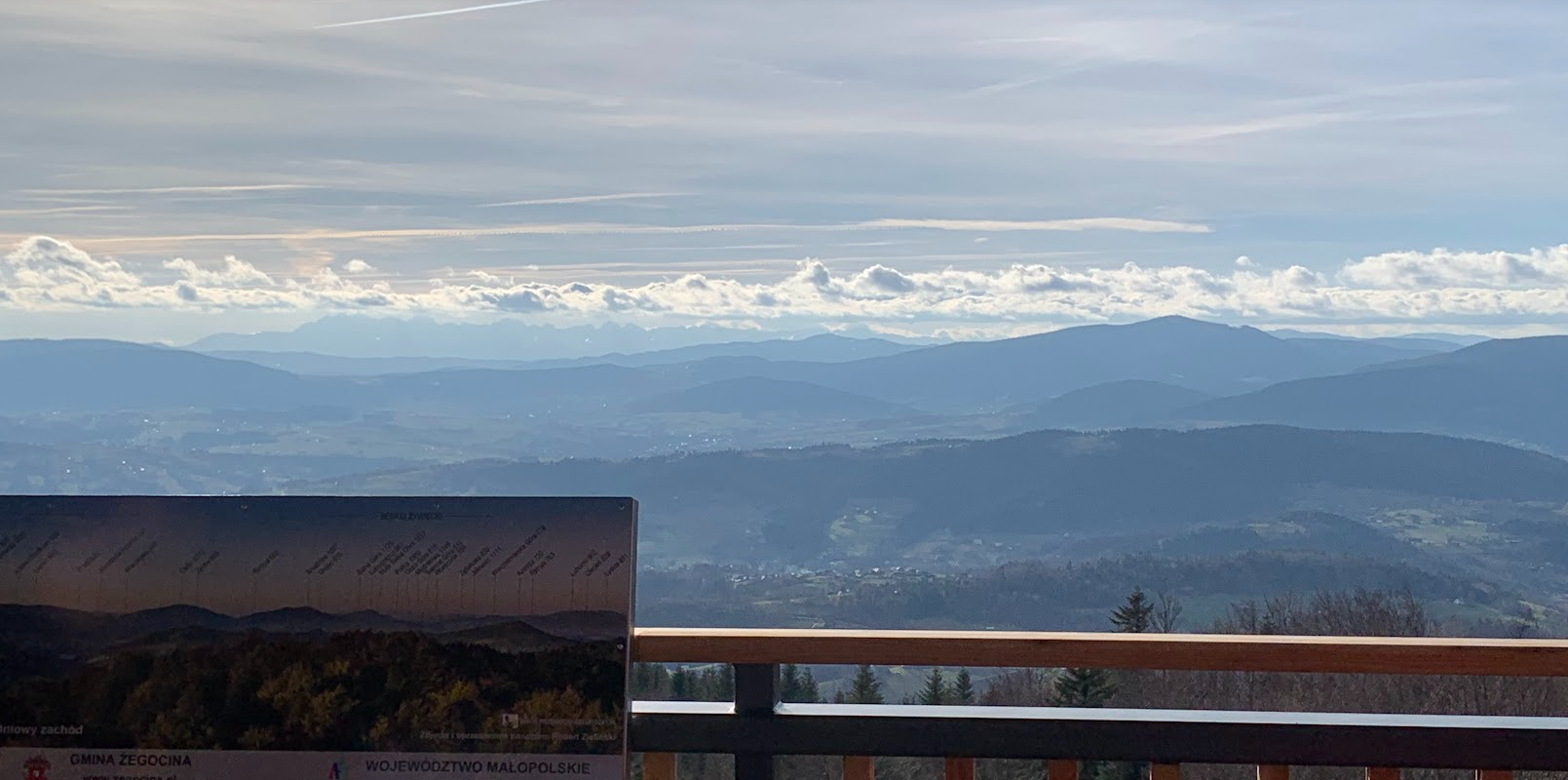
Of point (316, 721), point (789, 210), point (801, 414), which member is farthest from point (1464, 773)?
point (801, 414)

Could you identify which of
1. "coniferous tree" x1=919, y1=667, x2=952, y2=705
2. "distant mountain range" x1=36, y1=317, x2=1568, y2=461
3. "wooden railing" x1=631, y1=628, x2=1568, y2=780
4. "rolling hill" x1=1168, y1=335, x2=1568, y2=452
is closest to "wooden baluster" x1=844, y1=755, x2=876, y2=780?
"wooden railing" x1=631, y1=628, x2=1568, y2=780

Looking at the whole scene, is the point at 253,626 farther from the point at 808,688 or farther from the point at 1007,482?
the point at 1007,482

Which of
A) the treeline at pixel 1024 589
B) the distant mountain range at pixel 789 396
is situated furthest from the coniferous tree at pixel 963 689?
the distant mountain range at pixel 789 396

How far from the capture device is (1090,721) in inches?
80.4

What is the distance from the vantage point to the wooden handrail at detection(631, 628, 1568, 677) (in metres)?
1.96

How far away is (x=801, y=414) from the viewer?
302 ft

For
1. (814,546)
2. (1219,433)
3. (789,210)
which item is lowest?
(814,546)

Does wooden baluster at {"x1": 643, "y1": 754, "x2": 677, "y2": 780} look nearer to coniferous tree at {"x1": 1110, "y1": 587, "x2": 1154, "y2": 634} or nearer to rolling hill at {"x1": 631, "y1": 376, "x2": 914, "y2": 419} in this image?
coniferous tree at {"x1": 1110, "y1": 587, "x2": 1154, "y2": 634}

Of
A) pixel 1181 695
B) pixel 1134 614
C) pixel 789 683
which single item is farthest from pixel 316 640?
pixel 1134 614

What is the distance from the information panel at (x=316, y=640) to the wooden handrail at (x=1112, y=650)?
173mm

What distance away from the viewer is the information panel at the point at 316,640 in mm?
1982

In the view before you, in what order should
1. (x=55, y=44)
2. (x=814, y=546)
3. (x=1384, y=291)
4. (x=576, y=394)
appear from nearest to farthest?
(x=55, y=44) → (x=814, y=546) → (x=1384, y=291) → (x=576, y=394)

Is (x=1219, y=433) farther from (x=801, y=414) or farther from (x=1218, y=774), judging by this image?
(x=1218, y=774)

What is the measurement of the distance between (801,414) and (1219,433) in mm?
41240
